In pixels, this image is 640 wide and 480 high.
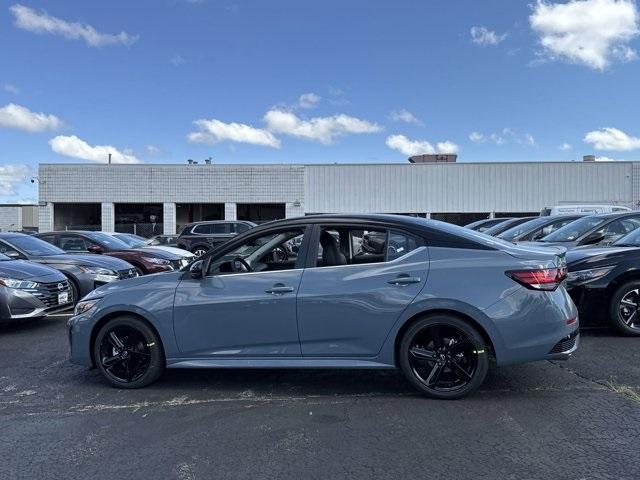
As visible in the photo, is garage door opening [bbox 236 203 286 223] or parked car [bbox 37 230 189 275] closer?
parked car [bbox 37 230 189 275]

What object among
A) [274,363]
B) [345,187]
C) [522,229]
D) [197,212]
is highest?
[345,187]

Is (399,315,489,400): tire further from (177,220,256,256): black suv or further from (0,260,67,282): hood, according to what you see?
(177,220,256,256): black suv

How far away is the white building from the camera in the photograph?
36.2 m

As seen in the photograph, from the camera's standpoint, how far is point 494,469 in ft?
11.5

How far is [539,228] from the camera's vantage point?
41.8ft

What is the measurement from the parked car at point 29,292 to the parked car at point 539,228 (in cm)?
933

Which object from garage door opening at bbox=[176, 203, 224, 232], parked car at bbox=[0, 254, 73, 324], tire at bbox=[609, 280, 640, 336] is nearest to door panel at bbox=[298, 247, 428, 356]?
tire at bbox=[609, 280, 640, 336]

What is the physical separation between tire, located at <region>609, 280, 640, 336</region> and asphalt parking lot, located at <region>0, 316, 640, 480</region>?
3.70 feet

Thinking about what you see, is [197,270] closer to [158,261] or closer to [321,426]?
[321,426]

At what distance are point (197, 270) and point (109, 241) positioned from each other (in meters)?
8.81

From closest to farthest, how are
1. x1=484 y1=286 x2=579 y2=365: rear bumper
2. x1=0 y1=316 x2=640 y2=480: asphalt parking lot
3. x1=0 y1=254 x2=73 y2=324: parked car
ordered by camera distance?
1. x1=0 y1=316 x2=640 y2=480: asphalt parking lot
2. x1=484 y1=286 x2=579 y2=365: rear bumper
3. x1=0 y1=254 x2=73 y2=324: parked car

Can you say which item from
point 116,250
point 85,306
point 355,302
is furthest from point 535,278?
point 116,250

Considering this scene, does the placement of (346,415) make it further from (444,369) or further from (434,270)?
(434,270)

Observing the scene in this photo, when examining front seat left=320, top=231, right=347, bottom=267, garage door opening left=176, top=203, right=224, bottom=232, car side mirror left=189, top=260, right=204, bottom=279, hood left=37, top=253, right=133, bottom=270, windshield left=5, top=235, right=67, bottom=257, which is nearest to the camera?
front seat left=320, top=231, right=347, bottom=267
